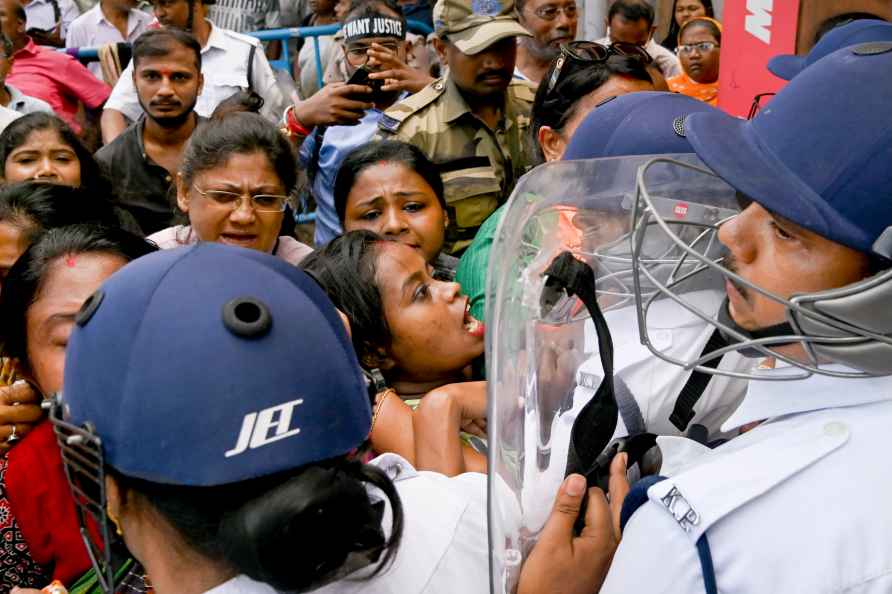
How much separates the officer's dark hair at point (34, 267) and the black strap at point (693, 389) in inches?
48.3

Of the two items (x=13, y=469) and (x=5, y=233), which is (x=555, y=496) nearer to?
(x=13, y=469)

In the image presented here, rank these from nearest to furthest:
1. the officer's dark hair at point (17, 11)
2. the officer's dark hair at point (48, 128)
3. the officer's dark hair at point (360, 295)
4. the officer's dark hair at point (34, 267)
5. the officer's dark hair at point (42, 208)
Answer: the officer's dark hair at point (34, 267)
the officer's dark hair at point (360, 295)
the officer's dark hair at point (42, 208)
the officer's dark hair at point (48, 128)
the officer's dark hair at point (17, 11)

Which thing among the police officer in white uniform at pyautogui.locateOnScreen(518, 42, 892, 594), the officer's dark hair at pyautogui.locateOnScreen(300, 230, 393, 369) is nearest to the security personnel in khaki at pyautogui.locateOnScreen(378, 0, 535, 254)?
the officer's dark hair at pyautogui.locateOnScreen(300, 230, 393, 369)

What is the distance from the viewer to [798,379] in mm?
1275

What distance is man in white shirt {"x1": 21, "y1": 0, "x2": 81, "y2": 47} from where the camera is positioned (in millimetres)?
7105

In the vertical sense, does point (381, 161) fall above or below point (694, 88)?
above

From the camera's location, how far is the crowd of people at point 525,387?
42.1 inches

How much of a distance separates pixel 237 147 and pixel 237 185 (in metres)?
0.16

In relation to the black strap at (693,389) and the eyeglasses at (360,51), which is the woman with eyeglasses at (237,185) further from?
the black strap at (693,389)

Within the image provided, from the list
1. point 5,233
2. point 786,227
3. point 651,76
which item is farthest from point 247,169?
point 786,227

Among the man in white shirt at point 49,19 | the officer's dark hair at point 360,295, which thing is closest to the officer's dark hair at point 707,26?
the officer's dark hair at point 360,295

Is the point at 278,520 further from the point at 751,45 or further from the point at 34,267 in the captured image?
the point at 751,45

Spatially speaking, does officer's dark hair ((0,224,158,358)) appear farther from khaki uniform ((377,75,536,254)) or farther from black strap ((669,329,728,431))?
khaki uniform ((377,75,536,254))

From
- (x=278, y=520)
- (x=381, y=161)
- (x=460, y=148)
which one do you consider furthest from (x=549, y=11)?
(x=278, y=520)
